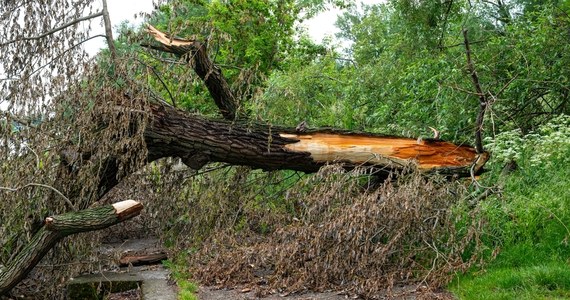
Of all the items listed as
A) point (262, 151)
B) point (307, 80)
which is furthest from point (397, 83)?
point (262, 151)

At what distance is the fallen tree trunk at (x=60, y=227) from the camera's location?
15.3 ft

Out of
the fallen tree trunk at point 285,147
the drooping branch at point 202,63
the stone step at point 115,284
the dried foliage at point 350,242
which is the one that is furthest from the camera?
the drooping branch at point 202,63

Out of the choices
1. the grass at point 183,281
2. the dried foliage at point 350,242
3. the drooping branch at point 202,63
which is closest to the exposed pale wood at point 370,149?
the dried foliage at point 350,242

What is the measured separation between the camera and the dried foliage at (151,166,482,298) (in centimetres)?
489

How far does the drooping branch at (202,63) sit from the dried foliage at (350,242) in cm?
131

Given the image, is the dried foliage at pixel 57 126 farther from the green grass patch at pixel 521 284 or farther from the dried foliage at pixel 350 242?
the green grass patch at pixel 521 284

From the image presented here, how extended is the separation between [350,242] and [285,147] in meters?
1.67

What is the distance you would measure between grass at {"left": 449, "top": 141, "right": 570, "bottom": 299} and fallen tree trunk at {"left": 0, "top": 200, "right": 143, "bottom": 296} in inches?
98.2

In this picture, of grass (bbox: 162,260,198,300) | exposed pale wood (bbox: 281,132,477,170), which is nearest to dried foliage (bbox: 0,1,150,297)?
grass (bbox: 162,260,198,300)

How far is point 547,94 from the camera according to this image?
8.30 m

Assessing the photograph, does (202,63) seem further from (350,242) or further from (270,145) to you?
(350,242)

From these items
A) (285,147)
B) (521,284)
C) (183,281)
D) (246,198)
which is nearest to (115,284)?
(183,281)

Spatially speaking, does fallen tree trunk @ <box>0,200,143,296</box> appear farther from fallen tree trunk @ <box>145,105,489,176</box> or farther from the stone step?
fallen tree trunk @ <box>145,105,489,176</box>

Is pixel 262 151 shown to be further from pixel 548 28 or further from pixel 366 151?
pixel 548 28
